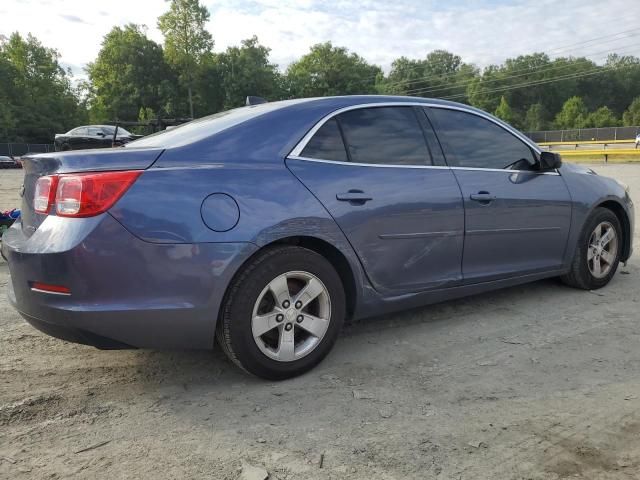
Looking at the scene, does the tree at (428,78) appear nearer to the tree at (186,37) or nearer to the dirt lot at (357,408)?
the tree at (186,37)

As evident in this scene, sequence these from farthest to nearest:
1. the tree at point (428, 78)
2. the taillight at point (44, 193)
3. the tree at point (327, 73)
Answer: the tree at point (428, 78) < the tree at point (327, 73) < the taillight at point (44, 193)

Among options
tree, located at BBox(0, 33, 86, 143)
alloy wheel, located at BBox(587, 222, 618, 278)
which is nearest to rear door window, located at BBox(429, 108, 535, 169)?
alloy wheel, located at BBox(587, 222, 618, 278)

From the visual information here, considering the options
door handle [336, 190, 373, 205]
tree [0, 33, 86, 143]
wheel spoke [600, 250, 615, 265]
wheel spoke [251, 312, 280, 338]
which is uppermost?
tree [0, 33, 86, 143]

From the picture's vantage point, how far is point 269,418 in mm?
2512

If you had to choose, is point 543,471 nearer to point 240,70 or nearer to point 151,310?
point 151,310

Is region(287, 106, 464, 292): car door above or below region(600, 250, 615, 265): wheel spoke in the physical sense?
above

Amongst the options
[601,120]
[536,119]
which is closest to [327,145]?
[601,120]

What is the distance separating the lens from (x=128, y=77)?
63.7 meters

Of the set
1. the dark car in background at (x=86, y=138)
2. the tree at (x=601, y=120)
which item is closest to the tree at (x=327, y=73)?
the tree at (x=601, y=120)

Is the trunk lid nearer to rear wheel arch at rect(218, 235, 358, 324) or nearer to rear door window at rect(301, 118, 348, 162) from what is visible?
rear wheel arch at rect(218, 235, 358, 324)

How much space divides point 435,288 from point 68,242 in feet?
7.32

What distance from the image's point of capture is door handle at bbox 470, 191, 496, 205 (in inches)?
144

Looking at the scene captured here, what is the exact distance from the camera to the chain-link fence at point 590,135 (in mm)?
51781

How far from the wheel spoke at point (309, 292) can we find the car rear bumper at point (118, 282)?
406 mm
